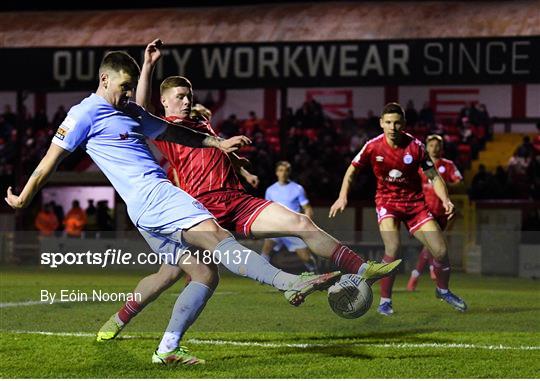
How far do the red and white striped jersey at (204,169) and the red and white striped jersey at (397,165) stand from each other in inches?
120

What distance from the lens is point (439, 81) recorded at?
72.3 ft

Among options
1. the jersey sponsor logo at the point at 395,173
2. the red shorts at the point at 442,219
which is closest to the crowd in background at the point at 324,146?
the red shorts at the point at 442,219

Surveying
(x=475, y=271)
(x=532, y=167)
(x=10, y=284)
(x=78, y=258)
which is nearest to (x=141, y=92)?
(x=10, y=284)

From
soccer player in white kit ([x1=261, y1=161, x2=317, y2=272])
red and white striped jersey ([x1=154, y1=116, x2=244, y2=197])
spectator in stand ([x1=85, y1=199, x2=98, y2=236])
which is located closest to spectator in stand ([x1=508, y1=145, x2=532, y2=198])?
soccer player in white kit ([x1=261, y1=161, x2=317, y2=272])

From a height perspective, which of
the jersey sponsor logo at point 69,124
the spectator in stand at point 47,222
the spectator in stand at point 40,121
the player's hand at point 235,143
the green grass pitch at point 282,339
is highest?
the spectator in stand at point 40,121

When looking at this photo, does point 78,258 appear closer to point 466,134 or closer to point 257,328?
point 257,328

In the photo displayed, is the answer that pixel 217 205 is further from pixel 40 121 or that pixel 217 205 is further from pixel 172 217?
pixel 40 121

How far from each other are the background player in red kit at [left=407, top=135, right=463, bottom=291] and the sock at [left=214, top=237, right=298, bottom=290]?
760 centimetres

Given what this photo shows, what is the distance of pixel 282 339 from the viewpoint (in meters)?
9.98

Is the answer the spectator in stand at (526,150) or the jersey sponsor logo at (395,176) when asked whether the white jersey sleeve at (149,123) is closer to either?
the jersey sponsor logo at (395,176)

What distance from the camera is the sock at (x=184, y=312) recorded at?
26.5ft

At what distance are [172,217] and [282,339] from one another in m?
2.40

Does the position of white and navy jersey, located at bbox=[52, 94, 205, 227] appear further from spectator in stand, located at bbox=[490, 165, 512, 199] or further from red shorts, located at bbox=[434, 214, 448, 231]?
spectator in stand, located at bbox=[490, 165, 512, 199]

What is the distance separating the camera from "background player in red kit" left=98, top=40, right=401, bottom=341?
330 inches
